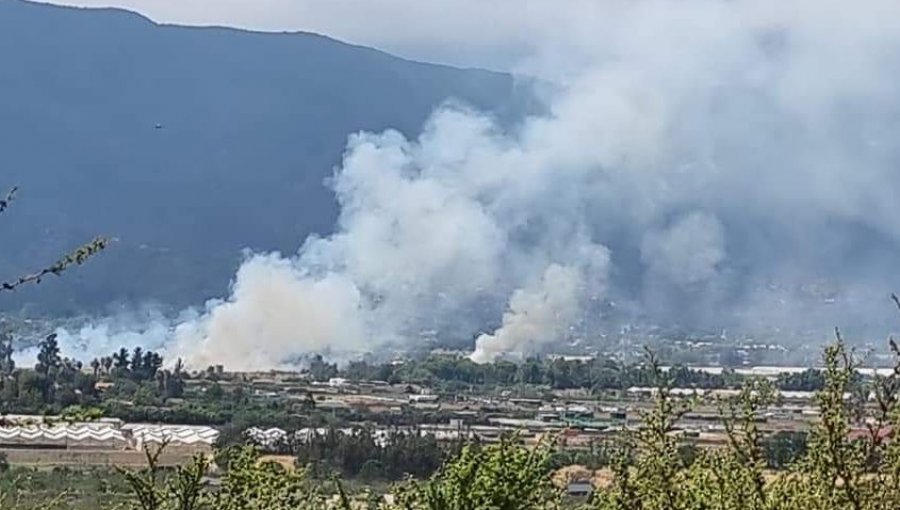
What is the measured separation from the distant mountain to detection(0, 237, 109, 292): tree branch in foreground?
5751 cm

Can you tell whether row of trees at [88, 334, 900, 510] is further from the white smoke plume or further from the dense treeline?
the white smoke plume

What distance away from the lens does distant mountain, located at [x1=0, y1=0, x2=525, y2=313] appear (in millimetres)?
87188

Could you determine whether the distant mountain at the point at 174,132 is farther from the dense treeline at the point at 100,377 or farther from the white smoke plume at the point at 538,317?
the dense treeline at the point at 100,377

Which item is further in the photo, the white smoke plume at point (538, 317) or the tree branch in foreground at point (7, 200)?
the white smoke plume at point (538, 317)

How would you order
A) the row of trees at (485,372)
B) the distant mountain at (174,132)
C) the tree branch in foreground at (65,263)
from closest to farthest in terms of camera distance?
the tree branch in foreground at (65,263), the row of trees at (485,372), the distant mountain at (174,132)

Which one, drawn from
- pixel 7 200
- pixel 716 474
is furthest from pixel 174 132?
pixel 7 200

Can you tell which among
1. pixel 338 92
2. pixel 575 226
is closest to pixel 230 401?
pixel 575 226

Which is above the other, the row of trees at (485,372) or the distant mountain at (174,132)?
the distant mountain at (174,132)

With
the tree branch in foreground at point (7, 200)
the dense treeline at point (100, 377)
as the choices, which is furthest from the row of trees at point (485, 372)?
the tree branch in foreground at point (7, 200)

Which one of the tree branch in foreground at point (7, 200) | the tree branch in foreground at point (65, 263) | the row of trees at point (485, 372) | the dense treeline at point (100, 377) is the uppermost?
the row of trees at point (485, 372)

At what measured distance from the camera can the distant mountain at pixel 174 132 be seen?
87.2 meters

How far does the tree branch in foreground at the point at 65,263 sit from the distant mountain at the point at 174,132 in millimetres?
57508

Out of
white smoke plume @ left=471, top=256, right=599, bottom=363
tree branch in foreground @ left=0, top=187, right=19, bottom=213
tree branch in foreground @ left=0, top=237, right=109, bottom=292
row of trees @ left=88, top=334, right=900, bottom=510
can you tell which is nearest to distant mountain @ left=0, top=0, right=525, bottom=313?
white smoke plume @ left=471, top=256, right=599, bottom=363

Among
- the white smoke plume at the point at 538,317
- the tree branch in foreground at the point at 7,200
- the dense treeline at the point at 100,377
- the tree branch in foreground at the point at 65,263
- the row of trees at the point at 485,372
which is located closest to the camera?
the tree branch in foreground at the point at 7,200
